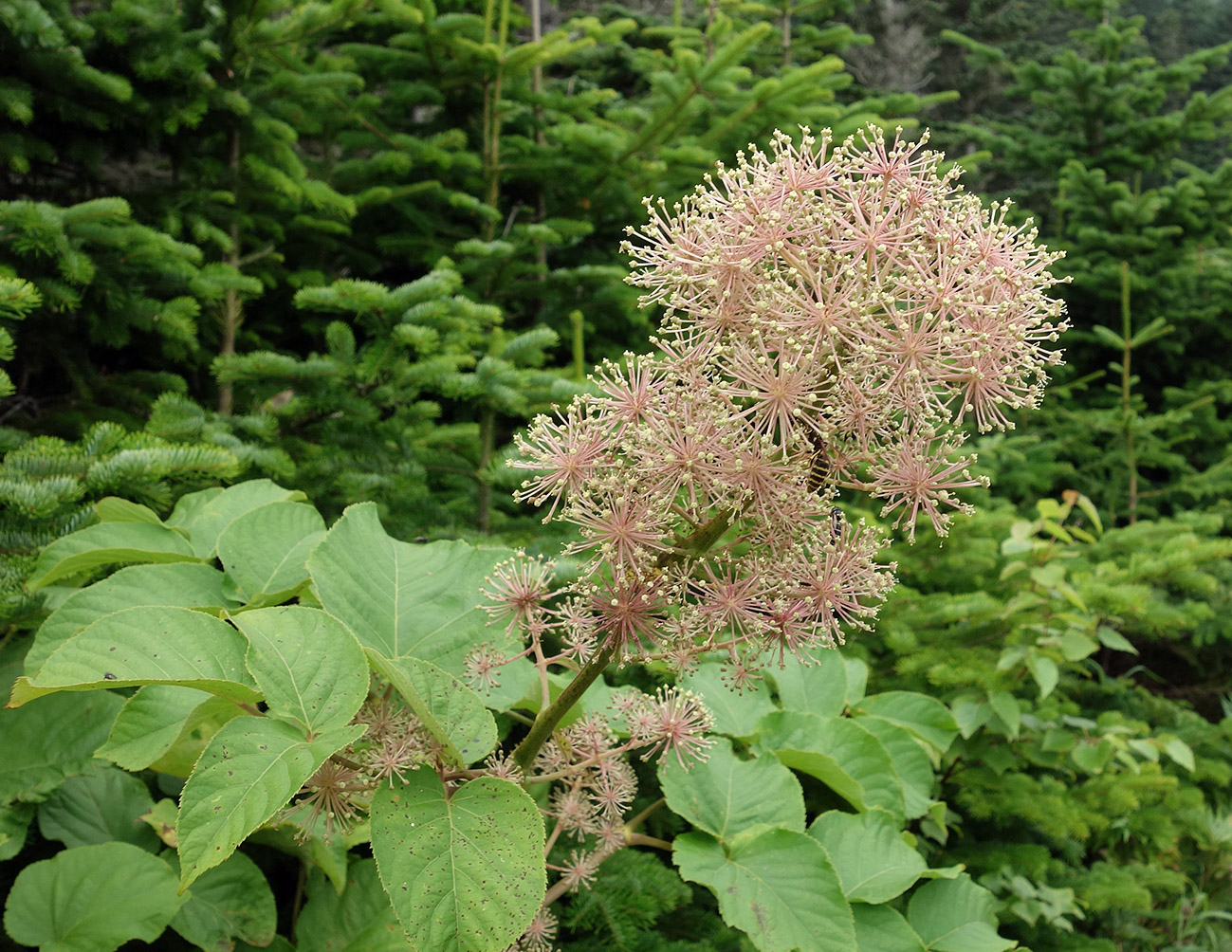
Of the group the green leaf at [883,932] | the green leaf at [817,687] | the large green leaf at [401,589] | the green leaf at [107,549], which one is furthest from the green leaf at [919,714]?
the green leaf at [107,549]

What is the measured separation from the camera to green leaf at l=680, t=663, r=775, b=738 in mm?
1634

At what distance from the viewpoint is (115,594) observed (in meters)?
1.22

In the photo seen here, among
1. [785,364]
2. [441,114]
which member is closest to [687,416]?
[785,364]

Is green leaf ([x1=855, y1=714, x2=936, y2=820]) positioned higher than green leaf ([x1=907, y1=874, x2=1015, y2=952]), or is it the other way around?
green leaf ([x1=855, y1=714, x2=936, y2=820])

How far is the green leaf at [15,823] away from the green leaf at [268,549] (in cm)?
49

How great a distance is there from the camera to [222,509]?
1.56 meters

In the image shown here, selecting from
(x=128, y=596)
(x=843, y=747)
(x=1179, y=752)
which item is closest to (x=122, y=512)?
(x=128, y=596)

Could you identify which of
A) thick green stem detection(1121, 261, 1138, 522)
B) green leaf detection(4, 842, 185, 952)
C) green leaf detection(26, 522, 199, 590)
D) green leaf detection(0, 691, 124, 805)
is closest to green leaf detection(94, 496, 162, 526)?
green leaf detection(26, 522, 199, 590)

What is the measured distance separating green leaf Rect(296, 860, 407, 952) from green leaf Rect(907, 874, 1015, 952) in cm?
97

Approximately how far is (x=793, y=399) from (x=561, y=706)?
522mm

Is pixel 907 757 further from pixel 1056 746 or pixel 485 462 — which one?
pixel 485 462

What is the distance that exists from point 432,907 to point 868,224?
0.96 meters

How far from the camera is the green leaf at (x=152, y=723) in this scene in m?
0.97

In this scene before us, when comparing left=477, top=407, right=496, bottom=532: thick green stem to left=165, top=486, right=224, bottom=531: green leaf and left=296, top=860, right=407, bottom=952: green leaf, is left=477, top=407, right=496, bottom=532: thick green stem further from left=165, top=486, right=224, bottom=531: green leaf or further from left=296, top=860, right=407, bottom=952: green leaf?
left=296, top=860, right=407, bottom=952: green leaf
